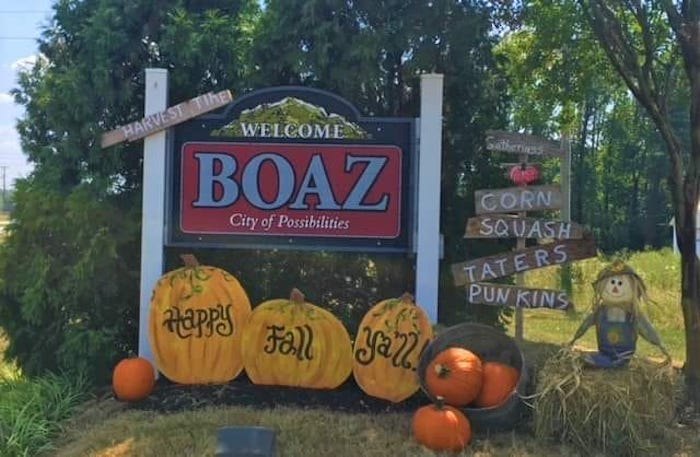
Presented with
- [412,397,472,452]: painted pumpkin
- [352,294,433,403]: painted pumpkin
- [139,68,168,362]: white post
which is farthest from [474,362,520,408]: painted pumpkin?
[139,68,168,362]: white post

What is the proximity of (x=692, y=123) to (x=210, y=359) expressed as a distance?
13.6ft

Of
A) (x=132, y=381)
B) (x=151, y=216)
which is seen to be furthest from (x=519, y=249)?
(x=132, y=381)

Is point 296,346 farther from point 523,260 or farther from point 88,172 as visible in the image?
point 88,172

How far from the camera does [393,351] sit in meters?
A: 6.07

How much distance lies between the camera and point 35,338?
275 inches

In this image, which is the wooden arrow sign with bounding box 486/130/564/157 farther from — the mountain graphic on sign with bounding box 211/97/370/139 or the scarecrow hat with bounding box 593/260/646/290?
the scarecrow hat with bounding box 593/260/646/290

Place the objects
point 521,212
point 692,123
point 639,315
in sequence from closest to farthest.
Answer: point 639,315 → point 692,123 → point 521,212

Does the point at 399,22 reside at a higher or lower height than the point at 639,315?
higher

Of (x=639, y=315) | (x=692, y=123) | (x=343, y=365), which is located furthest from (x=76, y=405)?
(x=692, y=123)

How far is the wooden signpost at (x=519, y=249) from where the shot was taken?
643 cm

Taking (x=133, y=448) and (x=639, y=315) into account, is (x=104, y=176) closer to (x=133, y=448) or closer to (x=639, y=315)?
(x=133, y=448)

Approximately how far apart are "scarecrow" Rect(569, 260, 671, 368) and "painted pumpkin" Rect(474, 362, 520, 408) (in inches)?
21.6

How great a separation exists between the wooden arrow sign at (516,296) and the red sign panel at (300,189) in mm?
817

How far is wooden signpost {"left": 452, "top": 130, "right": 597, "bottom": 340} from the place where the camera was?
6.43 metres
